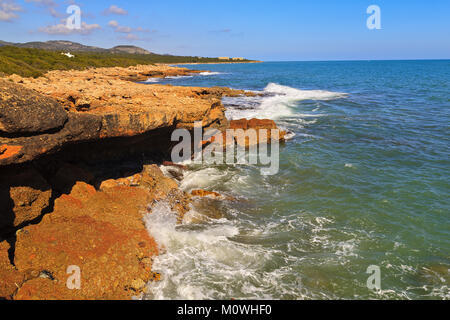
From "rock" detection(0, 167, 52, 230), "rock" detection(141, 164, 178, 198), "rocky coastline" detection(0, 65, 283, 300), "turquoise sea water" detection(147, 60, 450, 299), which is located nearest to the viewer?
"rocky coastline" detection(0, 65, 283, 300)

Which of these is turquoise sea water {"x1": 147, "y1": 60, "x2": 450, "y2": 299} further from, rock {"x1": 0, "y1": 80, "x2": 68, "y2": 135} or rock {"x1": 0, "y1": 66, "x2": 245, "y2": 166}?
rock {"x1": 0, "y1": 80, "x2": 68, "y2": 135}

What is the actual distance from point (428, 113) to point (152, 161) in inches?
1053

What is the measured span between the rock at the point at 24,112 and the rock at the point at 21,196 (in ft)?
3.57

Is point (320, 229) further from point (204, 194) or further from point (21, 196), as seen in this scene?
point (21, 196)

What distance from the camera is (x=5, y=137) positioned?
517 centimetres

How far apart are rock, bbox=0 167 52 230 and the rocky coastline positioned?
0.8 inches

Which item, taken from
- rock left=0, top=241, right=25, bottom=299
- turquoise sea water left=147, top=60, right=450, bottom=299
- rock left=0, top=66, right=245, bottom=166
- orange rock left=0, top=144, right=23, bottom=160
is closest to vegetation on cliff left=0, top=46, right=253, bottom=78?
rock left=0, top=66, right=245, bottom=166

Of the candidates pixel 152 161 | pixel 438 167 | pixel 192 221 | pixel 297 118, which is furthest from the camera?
pixel 297 118

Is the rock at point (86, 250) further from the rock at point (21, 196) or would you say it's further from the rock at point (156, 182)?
the rock at point (156, 182)

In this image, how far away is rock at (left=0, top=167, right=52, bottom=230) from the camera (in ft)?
18.6

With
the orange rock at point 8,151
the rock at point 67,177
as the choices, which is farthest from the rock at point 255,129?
the orange rock at point 8,151

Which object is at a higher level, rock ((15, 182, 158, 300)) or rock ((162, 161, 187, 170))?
rock ((162, 161, 187, 170))
